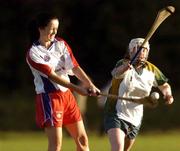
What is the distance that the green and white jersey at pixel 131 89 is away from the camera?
33.4ft

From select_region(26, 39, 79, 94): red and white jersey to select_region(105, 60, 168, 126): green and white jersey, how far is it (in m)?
0.56

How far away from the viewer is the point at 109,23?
30.2 m

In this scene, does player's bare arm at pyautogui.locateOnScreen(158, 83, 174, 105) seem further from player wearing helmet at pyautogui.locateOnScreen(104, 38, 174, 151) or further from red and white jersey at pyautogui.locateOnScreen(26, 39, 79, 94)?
red and white jersey at pyautogui.locateOnScreen(26, 39, 79, 94)

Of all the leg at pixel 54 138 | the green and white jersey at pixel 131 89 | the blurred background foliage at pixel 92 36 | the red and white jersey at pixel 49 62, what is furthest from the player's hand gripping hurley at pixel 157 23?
the blurred background foliage at pixel 92 36

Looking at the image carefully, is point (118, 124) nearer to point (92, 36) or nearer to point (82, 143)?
point (82, 143)

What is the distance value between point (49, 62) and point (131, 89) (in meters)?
0.98

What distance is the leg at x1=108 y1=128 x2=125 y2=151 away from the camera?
32.7ft

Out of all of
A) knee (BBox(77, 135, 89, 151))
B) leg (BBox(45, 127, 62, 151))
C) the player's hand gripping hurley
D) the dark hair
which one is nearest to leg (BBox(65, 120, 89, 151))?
knee (BBox(77, 135, 89, 151))

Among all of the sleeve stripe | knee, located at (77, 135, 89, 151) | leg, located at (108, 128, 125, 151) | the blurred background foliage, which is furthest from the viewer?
the blurred background foliage

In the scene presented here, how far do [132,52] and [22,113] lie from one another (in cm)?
1826

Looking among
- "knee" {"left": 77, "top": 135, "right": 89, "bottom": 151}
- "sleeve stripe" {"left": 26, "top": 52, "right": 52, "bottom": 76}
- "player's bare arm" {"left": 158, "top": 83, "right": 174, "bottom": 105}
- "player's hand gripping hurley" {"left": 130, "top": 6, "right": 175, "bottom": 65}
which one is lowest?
"knee" {"left": 77, "top": 135, "right": 89, "bottom": 151}

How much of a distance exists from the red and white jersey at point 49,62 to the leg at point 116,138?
705mm

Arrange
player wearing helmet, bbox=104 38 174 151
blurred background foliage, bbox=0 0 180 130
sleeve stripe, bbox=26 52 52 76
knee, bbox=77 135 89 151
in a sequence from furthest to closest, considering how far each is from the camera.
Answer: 1. blurred background foliage, bbox=0 0 180 130
2. knee, bbox=77 135 89 151
3. player wearing helmet, bbox=104 38 174 151
4. sleeve stripe, bbox=26 52 52 76

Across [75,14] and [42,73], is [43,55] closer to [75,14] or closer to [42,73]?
[42,73]
